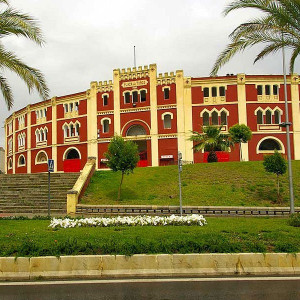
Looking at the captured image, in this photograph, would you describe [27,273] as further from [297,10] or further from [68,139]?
A: [68,139]

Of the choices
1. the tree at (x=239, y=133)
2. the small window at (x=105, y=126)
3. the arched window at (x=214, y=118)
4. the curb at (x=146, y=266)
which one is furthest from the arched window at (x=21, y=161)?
the curb at (x=146, y=266)

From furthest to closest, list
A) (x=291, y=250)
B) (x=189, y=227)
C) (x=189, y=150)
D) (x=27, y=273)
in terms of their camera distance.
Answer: (x=189, y=150), (x=189, y=227), (x=291, y=250), (x=27, y=273)

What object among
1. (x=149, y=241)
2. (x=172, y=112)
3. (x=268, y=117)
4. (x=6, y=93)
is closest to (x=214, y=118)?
(x=172, y=112)

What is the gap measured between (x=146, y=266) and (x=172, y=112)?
33.2 meters

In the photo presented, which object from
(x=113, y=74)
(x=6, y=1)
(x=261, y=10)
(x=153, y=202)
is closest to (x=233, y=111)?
(x=113, y=74)

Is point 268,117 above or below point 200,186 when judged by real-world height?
above

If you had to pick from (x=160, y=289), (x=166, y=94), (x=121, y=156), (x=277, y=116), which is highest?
(x=166, y=94)

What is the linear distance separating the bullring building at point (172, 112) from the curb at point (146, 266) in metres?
29.5

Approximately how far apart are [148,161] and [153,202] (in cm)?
2032

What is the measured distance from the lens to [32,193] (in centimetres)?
2258

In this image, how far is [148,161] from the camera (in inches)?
1572

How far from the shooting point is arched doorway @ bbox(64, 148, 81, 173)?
1693 inches

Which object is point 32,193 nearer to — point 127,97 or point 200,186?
point 200,186

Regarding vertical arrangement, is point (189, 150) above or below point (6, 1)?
below
